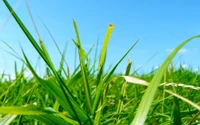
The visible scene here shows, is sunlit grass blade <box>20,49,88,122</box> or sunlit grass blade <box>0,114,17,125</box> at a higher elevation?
sunlit grass blade <box>20,49,88,122</box>

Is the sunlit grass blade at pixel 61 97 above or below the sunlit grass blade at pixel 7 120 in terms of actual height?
above

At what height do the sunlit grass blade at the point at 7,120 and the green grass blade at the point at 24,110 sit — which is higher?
the green grass blade at the point at 24,110

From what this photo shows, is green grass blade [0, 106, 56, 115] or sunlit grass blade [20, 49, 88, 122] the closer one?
green grass blade [0, 106, 56, 115]

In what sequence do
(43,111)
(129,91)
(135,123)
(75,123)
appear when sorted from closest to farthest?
1. (135,123)
2. (43,111)
3. (75,123)
4. (129,91)

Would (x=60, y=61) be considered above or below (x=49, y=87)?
above

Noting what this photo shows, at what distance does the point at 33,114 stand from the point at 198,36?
48 cm

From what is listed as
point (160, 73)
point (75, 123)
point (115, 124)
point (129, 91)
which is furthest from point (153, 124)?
point (129, 91)

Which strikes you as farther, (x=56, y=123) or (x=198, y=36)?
(x=56, y=123)

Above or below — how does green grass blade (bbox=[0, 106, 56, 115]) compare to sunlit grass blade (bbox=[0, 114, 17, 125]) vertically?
above

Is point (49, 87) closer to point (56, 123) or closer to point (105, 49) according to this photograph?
point (56, 123)

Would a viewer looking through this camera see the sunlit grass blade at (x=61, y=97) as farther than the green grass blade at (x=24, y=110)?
Yes

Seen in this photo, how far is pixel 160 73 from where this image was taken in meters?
0.69

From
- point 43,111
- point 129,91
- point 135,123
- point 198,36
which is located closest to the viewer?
point 135,123

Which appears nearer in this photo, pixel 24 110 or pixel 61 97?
pixel 24 110
